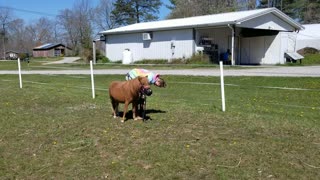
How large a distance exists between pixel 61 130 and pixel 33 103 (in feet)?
11.1

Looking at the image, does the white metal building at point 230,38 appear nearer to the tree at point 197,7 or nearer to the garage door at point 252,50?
the garage door at point 252,50

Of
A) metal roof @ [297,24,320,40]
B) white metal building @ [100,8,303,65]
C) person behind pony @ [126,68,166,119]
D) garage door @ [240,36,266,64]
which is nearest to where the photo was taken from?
person behind pony @ [126,68,166,119]

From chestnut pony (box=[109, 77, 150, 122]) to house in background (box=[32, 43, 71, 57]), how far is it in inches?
3008

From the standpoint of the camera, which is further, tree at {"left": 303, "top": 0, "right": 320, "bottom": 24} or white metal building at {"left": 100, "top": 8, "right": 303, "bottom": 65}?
tree at {"left": 303, "top": 0, "right": 320, "bottom": 24}

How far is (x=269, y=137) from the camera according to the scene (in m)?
5.66

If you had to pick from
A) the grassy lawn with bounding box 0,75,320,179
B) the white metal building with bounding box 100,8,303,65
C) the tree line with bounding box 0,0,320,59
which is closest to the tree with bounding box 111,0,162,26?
the tree line with bounding box 0,0,320,59

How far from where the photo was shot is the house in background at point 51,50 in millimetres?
81250

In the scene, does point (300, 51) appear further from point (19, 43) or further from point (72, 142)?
point (19, 43)

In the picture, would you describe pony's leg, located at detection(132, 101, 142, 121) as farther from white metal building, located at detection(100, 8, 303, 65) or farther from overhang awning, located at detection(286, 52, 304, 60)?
overhang awning, located at detection(286, 52, 304, 60)

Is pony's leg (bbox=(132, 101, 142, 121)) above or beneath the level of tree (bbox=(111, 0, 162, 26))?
beneath

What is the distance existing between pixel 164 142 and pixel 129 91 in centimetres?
153

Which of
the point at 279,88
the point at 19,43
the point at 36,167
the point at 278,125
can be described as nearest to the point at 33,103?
the point at 36,167

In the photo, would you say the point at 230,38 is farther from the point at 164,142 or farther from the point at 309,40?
the point at 164,142

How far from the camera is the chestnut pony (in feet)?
21.1
